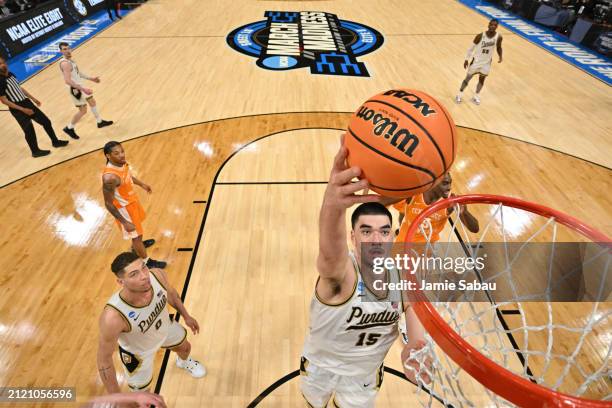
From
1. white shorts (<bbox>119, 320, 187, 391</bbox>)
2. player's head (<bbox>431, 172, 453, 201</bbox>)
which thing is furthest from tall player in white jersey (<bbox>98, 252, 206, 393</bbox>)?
player's head (<bbox>431, 172, 453, 201</bbox>)

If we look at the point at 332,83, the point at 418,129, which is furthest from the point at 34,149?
the point at 418,129

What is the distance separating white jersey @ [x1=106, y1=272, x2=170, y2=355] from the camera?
7.83ft

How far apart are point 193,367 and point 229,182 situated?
2.92 metres

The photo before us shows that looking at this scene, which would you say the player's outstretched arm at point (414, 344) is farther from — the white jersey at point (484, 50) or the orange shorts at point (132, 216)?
the white jersey at point (484, 50)

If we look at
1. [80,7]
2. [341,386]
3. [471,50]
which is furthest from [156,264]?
[80,7]

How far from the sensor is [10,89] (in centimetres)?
551

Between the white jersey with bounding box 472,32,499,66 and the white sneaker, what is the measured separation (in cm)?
752

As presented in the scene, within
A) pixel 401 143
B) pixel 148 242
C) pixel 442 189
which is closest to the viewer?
pixel 401 143

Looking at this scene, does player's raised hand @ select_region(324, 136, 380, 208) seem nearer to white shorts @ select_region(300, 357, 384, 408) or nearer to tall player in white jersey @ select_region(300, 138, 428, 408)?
tall player in white jersey @ select_region(300, 138, 428, 408)

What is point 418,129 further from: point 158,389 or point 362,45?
point 362,45

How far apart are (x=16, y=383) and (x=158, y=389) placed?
1261mm

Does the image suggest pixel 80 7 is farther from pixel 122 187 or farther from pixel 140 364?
pixel 140 364

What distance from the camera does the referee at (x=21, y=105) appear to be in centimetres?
545

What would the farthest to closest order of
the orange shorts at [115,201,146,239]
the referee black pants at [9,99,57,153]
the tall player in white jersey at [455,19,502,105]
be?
the tall player in white jersey at [455,19,502,105], the referee black pants at [9,99,57,153], the orange shorts at [115,201,146,239]
